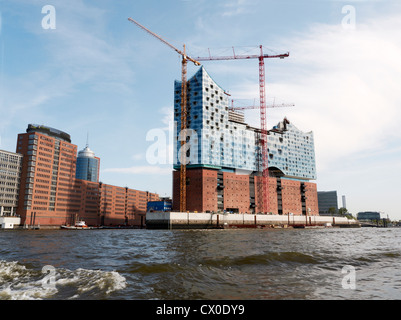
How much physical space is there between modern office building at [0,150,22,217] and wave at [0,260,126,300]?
146 m

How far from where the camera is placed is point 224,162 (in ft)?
416

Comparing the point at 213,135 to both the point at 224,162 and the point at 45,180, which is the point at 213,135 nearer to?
the point at 224,162

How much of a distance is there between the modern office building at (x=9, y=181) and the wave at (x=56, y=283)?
14602 centimetres

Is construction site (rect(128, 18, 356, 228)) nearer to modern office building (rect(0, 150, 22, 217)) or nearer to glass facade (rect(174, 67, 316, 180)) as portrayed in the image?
glass facade (rect(174, 67, 316, 180))

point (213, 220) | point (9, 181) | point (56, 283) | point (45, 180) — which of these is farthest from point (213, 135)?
point (56, 283)

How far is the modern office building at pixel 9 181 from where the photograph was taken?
13725 centimetres

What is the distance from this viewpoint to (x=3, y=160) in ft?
461

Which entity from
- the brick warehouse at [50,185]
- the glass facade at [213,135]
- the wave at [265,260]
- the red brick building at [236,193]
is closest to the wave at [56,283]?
the wave at [265,260]

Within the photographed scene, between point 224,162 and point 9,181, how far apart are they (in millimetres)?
105462

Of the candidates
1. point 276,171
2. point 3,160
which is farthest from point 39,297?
point 3,160

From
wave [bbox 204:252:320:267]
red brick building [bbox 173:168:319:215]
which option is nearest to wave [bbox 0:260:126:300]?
wave [bbox 204:252:320:267]

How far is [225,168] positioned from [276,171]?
119 ft

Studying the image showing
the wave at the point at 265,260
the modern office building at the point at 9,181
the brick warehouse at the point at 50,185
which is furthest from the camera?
the brick warehouse at the point at 50,185

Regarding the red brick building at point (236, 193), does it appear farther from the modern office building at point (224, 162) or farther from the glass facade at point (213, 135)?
the glass facade at point (213, 135)
